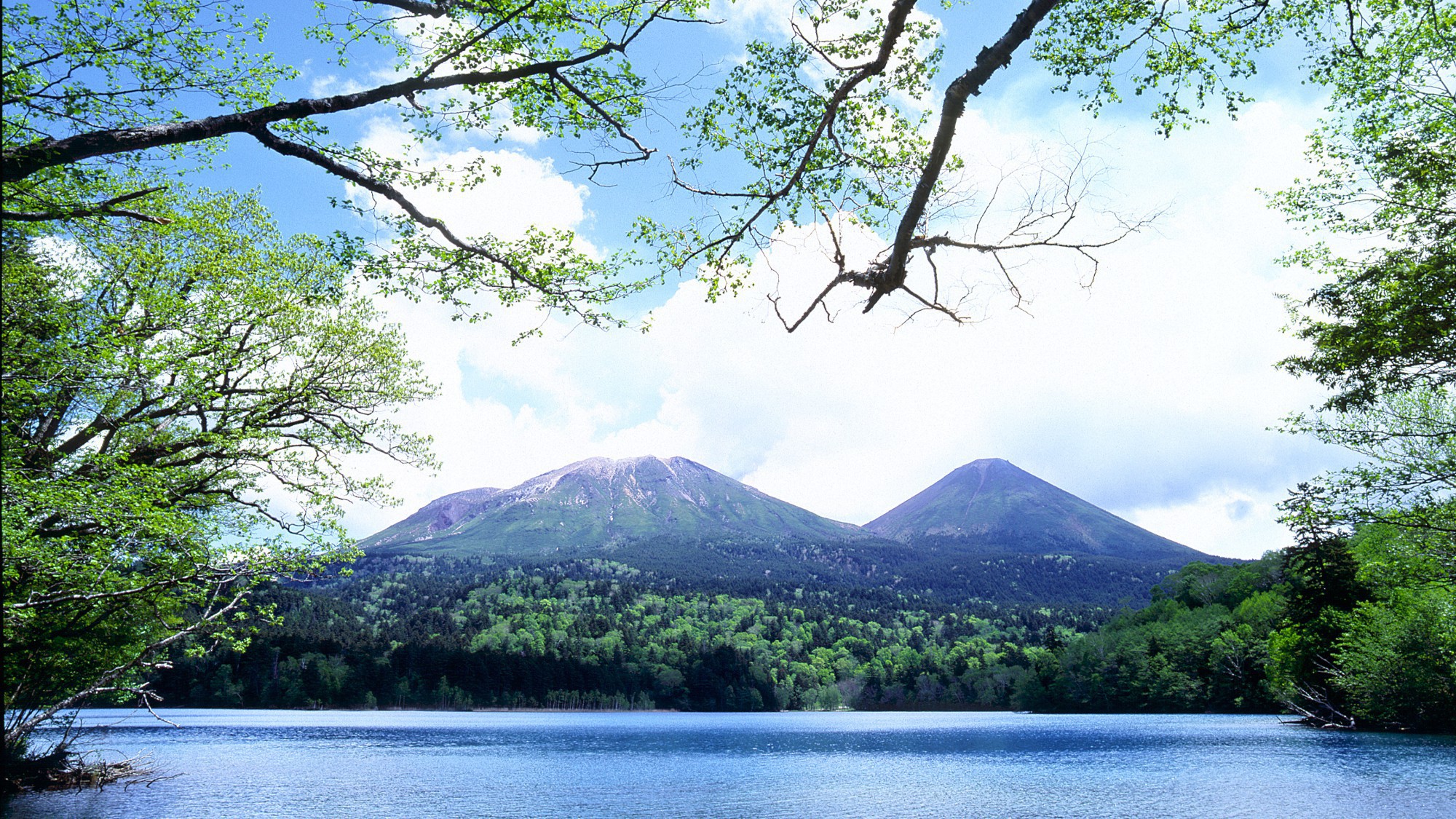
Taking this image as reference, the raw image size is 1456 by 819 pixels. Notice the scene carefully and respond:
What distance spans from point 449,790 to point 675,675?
11639cm

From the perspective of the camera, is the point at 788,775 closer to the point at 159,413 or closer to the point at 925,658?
the point at 159,413

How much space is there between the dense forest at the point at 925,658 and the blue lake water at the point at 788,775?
5381 mm

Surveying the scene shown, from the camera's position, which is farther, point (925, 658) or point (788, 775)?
point (925, 658)

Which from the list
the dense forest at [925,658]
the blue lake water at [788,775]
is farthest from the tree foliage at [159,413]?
the dense forest at [925,658]

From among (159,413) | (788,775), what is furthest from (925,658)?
(159,413)

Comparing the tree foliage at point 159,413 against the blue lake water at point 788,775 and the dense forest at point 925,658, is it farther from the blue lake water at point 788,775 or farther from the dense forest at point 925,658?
the dense forest at point 925,658

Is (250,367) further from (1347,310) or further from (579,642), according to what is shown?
(579,642)

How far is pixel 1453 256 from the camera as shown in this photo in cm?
1246

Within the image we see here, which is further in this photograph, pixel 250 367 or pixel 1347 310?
pixel 250 367

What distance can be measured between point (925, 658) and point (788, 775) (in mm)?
127933

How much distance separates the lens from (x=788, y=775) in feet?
135

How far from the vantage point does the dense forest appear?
163 feet

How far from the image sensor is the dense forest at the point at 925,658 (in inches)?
1955

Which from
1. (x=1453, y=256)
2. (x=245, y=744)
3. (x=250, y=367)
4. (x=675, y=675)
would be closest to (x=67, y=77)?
(x=250, y=367)
